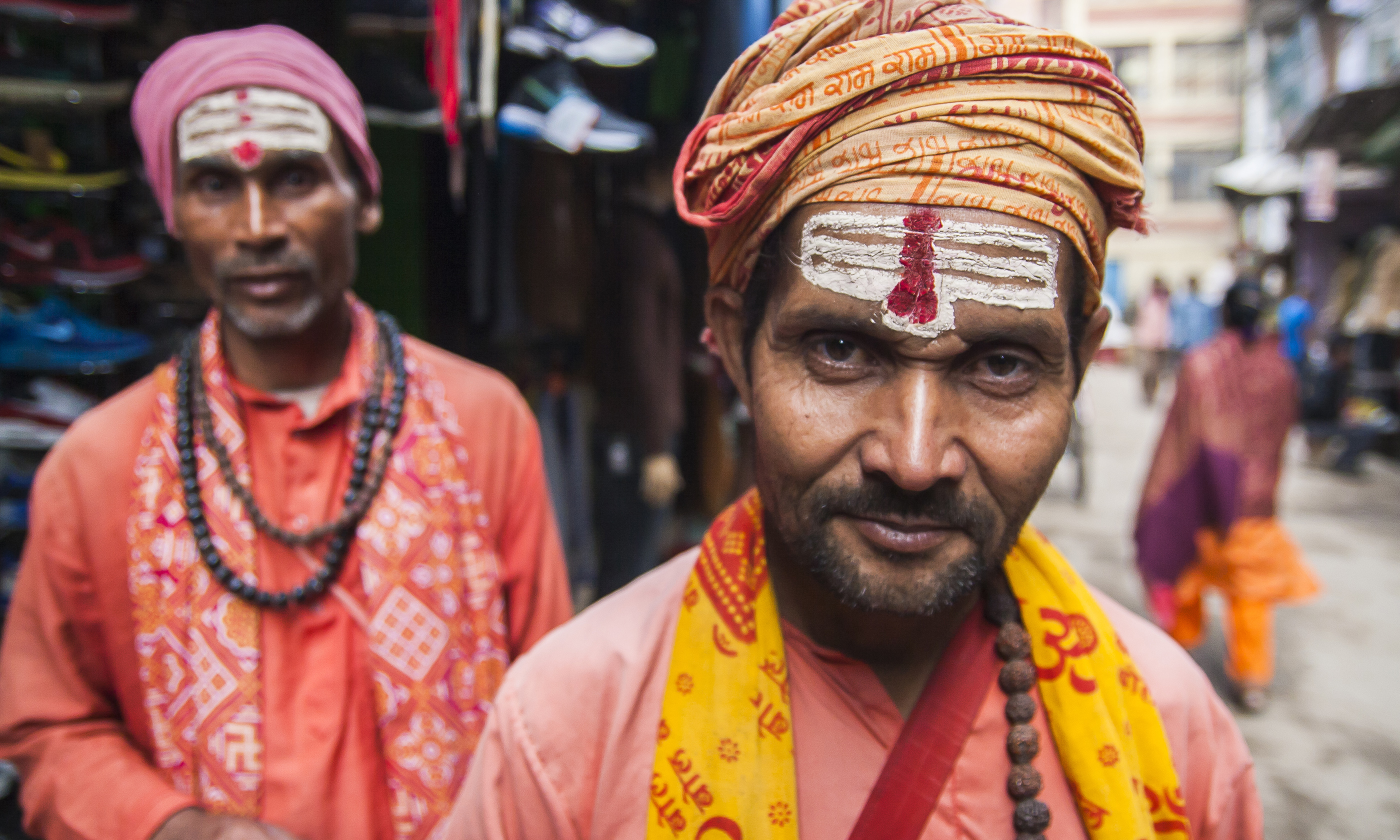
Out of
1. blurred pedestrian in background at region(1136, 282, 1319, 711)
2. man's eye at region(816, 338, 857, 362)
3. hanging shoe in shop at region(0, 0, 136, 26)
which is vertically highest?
hanging shoe in shop at region(0, 0, 136, 26)

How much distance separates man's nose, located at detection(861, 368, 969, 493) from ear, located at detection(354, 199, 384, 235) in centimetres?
168

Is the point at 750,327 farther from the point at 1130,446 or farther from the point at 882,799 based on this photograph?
the point at 1130,446

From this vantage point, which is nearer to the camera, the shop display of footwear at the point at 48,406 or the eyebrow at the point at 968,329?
the eyebrow at the point at 968,329

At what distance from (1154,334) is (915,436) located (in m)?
16.3

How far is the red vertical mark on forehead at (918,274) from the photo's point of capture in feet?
3.69

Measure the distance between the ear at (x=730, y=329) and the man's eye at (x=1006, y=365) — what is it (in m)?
0.38

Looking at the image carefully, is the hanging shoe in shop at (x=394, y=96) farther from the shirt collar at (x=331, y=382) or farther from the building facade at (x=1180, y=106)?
the building facade at (x=1180, y=106)

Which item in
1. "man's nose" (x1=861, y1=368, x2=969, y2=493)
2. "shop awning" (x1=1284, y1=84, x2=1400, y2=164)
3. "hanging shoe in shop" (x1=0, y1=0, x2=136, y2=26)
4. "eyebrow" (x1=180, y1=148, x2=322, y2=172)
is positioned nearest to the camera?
"man's nose" (x1=861, y1=368, x2=969, y2=493)

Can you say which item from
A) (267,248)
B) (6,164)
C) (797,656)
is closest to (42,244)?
(6,164)

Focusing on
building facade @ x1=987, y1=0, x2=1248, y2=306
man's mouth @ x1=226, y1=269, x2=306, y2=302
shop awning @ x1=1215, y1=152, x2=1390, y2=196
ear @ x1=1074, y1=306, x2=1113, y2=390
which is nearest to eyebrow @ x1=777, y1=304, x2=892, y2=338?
ear @ x1=1074, y1=306, x2=1113, y2=390

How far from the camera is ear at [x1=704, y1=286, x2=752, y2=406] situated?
137cm

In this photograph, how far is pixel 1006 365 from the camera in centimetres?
119

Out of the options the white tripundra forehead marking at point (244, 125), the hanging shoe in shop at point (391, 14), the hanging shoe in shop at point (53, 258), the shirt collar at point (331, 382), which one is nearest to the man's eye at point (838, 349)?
the shirt collar at point (331, 382)

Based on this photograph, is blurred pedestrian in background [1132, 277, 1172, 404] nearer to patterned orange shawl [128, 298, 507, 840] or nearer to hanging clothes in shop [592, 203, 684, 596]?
hanging clothes in shop [592, 203, 684, 596]
